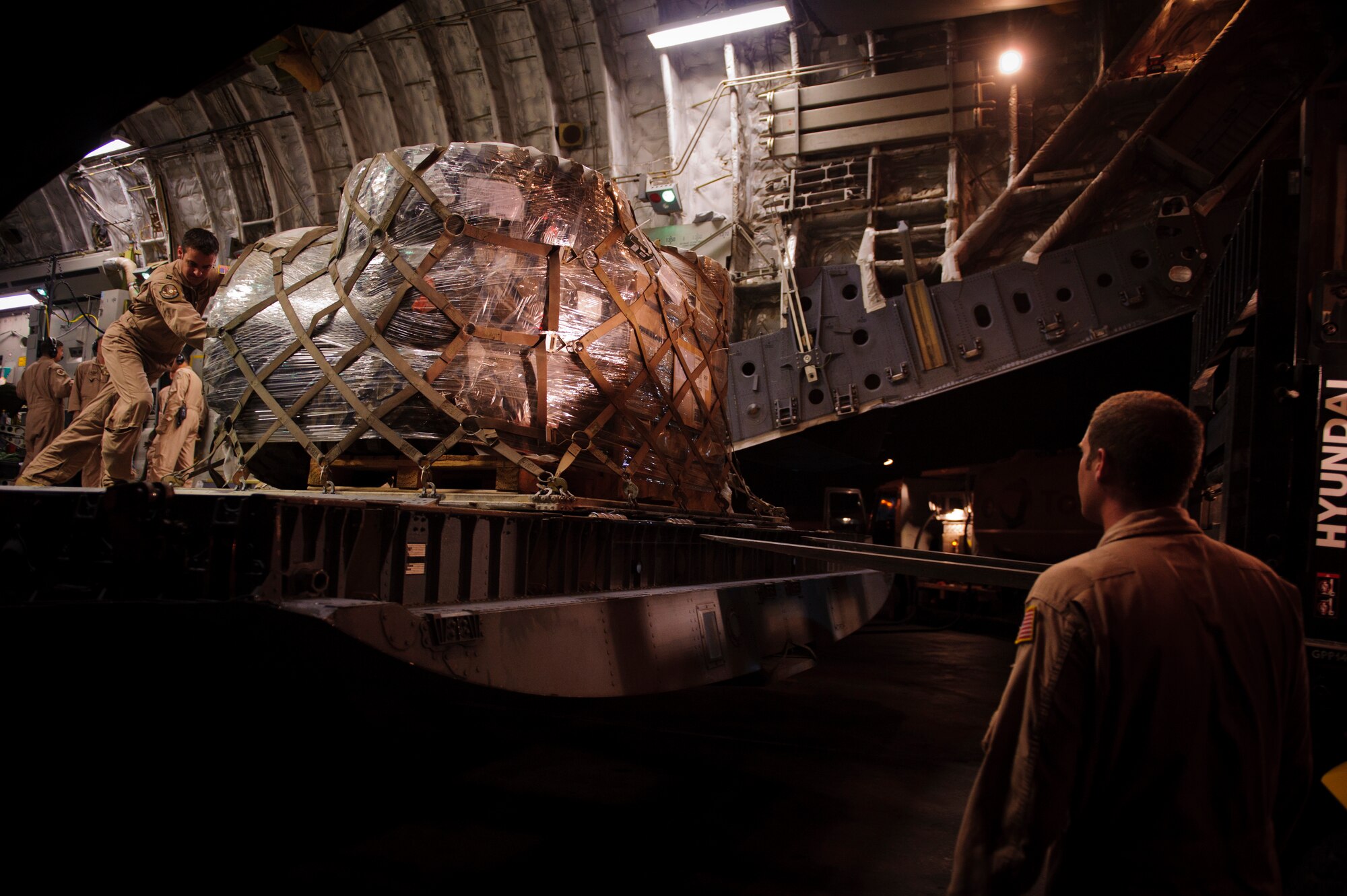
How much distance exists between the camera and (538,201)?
5.03 m

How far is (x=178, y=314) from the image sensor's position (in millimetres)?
4973

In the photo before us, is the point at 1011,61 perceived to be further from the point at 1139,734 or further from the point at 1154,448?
the point at 1139,734

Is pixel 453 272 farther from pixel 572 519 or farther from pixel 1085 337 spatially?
pixel 1085 337

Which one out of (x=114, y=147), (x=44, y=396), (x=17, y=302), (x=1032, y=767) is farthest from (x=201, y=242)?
(x=17, y=302)

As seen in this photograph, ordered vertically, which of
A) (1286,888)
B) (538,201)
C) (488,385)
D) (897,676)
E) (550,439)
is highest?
(538,201)

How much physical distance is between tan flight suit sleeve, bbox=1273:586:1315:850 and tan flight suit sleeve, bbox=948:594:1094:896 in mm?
503

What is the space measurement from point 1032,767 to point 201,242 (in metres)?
5.35

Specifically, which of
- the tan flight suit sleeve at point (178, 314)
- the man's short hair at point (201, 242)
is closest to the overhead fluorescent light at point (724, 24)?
the man's short hair at point (201, 242)

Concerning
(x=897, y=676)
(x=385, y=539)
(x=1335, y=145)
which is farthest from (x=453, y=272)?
(x=897, y=676)

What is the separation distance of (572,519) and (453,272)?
1588 millimetres

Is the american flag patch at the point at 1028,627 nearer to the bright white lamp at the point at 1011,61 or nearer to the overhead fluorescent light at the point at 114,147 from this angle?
the bright white lamp at the point at 1011,61

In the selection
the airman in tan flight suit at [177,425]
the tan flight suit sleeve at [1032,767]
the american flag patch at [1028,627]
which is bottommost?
the tan flight suit sleeve at [1032,767]

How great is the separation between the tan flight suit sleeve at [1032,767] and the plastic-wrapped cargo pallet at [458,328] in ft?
9.69

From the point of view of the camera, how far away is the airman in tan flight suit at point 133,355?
196 inches
